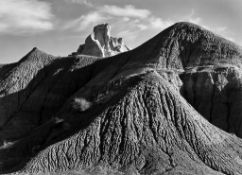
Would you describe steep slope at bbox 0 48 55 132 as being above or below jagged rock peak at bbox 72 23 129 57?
below

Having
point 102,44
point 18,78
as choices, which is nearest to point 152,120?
point 18,78

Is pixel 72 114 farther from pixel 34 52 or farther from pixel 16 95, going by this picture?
pixel 34 52

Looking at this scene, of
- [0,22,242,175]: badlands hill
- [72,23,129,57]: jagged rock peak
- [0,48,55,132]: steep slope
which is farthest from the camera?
[72,23,129,57]: jagged rock peak

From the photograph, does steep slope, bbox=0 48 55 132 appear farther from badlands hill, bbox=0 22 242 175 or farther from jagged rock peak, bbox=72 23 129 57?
jagged rock peak, bbox=72 23 129 57

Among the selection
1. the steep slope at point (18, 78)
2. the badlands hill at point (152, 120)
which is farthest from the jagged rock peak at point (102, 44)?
the badlands hill at point (152, 120)

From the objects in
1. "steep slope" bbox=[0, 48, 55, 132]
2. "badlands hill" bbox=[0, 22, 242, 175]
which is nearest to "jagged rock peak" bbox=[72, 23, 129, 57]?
"steep slope" bbox=[0, 48, 55, 132]

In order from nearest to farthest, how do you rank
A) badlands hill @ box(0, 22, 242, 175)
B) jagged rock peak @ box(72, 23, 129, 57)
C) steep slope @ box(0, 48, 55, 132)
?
badlands hill @ box(0, 22, 242, 175) → steep slope @ box(0, 48, 55, 132) → jagged rock peak @ box(72, 23, 129, 57)
